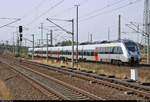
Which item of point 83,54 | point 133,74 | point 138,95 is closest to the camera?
point 138,95

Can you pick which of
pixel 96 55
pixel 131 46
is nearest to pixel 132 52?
pixel 131 46

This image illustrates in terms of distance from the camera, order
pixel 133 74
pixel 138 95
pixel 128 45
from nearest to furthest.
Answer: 1. pixel 138 95
2. pixel 133 74
3. pixel 128 45

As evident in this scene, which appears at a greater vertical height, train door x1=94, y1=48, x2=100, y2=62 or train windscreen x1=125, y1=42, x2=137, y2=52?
train windscreen x1=125, y1=42, x2=137, y2=52

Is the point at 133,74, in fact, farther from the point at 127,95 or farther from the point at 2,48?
the point at 2,48

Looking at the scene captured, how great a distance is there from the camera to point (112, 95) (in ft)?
62.0

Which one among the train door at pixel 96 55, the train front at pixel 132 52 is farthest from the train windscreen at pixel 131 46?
the train door at pixel 96 55

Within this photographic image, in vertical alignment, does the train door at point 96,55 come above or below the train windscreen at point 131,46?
below

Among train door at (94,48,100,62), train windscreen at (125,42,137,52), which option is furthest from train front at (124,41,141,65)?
train door at (94,48,100,62)

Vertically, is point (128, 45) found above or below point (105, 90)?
above

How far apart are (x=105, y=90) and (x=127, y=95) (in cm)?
247

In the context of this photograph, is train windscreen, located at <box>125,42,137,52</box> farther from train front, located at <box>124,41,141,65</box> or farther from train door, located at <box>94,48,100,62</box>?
train door, located at <box>94,48,100,62</box>

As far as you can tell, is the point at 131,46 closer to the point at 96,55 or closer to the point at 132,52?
the point at 132,52

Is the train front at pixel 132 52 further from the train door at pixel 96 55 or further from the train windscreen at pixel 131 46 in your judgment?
the train door at pixel 96 55

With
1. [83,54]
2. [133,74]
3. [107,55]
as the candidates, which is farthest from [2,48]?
[133,74]
